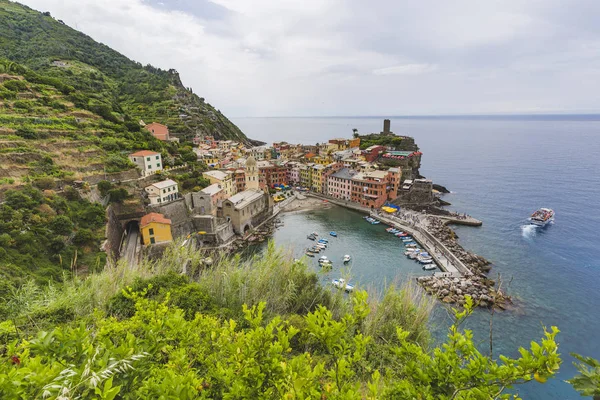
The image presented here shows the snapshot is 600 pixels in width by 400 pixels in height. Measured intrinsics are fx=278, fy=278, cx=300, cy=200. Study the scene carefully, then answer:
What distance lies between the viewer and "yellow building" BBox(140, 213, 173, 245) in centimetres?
2770

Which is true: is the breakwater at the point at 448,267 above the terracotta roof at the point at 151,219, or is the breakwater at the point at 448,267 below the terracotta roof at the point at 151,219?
below

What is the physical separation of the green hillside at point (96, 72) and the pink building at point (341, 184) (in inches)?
1561

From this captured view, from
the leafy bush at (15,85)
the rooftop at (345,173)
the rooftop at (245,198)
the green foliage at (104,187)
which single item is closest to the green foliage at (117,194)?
the green foliage at (104,187)

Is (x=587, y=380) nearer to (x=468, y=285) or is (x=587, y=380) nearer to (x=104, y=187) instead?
(x=468, y=285)

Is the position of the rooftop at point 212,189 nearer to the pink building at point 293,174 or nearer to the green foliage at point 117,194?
the green foliage at point 117,194

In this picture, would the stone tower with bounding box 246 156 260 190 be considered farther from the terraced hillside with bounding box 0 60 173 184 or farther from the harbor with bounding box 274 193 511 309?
the terraced hillside with bounding box 0 60 173 184

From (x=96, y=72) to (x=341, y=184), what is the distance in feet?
243

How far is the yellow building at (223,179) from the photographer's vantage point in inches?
1657

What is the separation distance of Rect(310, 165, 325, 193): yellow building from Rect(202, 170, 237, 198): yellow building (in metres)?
19.3

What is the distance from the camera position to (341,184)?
5428cm

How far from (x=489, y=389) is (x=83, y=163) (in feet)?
128

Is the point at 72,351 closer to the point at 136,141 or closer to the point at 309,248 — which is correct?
the point at 309,248

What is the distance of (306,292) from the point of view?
51.2 ft

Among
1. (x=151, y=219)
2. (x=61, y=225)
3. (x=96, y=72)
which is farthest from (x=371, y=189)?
(x=96, y=72)
